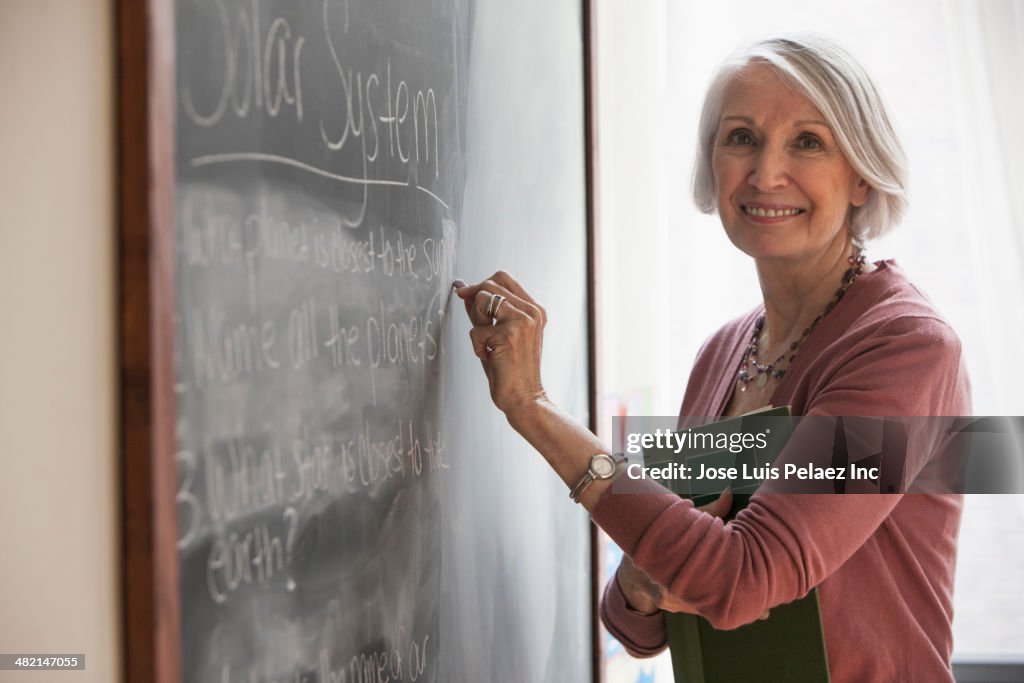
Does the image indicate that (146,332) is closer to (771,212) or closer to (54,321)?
(54,321)

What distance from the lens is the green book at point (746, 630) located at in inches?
48.4

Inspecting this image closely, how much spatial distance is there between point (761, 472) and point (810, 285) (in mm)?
338

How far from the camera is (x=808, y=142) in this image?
4.60ft

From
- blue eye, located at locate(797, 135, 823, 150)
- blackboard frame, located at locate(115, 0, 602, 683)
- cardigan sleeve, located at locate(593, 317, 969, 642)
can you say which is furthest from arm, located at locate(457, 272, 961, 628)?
blackboard frame, located at locate(115, 0, 602, 683)

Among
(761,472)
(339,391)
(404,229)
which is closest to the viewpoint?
(339,391)

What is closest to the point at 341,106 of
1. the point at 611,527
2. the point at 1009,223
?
the point at 611,527

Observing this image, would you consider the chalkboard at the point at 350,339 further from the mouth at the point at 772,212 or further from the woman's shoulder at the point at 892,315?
the woman's shoulder at the point at 892,315

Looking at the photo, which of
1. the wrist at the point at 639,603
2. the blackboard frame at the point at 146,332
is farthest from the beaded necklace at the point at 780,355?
the blackboard frame at the point at 146,332

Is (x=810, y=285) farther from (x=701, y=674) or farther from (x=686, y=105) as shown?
(x=686, y=105)

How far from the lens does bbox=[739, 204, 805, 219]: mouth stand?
1.42 metres

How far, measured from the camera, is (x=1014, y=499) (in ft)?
8.21

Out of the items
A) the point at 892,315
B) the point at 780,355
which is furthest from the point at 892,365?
the point at 780,355

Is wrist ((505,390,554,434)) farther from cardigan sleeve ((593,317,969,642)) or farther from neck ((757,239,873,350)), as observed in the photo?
neck ((757,239,873,350))

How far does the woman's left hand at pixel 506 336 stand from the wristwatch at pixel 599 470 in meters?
0.10
